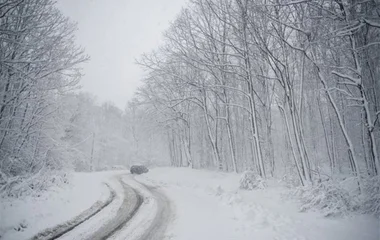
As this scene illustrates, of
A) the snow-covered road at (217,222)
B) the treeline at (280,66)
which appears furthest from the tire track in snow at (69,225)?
the treeline at (280,66)

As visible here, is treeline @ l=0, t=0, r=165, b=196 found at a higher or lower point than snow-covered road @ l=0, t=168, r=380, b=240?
higher

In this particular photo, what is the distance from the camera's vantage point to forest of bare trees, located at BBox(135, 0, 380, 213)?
7.70 meters

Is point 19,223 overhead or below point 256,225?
overhead

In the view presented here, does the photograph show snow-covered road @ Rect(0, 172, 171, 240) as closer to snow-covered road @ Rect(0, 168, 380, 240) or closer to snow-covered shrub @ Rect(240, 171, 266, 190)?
snow-covered road @ Rect(0, 168, 380, 240)

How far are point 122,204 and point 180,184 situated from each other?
6.66 m

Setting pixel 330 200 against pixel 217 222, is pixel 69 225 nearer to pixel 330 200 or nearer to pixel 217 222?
pixel 217 222

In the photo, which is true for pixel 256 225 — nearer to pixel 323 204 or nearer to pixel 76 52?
pixel 323 204

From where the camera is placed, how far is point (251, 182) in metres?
11.2

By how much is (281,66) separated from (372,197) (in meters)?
11.3

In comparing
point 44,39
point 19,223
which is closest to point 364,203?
point 19,223

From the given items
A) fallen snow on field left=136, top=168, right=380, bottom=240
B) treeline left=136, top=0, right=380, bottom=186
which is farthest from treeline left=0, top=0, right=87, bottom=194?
fallen snow on field left=136, top=168, right=380, bottom=240

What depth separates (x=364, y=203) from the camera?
6348mm

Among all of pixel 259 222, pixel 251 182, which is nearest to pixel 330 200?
pixel 259 222

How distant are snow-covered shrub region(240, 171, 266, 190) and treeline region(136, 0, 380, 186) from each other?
70.1 inches
